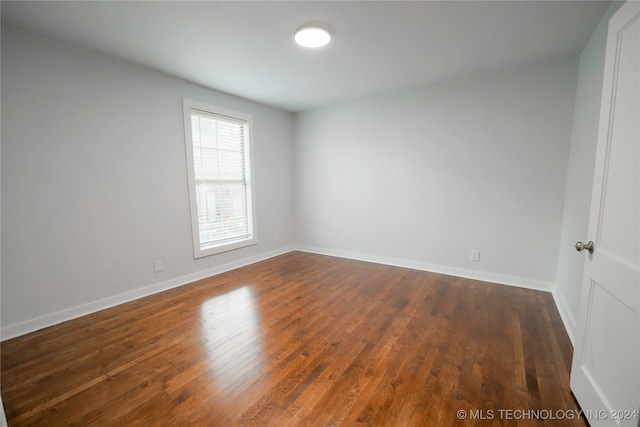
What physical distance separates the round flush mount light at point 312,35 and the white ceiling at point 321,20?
0.05 metres

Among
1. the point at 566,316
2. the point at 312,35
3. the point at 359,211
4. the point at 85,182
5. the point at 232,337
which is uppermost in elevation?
the point at 312,35

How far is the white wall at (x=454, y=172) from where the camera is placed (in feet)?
9.69

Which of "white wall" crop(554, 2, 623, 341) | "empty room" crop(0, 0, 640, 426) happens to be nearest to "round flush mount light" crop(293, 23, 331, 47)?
"empty room" crop(0, 0, 640, 426)

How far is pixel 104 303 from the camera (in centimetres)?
269

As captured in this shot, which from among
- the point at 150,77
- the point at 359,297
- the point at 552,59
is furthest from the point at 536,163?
the point at 150,77

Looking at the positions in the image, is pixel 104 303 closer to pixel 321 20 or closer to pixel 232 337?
pixel 232 337

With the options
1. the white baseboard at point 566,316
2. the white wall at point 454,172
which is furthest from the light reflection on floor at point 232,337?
the white baseboard at point 566,316

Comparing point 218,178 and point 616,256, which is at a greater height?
point 218,178

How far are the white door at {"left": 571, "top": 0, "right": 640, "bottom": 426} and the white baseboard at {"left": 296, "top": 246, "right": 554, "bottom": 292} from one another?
189cm

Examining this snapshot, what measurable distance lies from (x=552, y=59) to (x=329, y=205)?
3339mm

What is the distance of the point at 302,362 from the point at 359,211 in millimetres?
2820

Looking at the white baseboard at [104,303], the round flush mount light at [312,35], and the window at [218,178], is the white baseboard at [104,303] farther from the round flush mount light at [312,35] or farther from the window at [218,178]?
the round flush mount light at [312,35]

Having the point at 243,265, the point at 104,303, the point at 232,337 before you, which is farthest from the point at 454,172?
the point at 104,303

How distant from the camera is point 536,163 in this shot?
2.99 m
